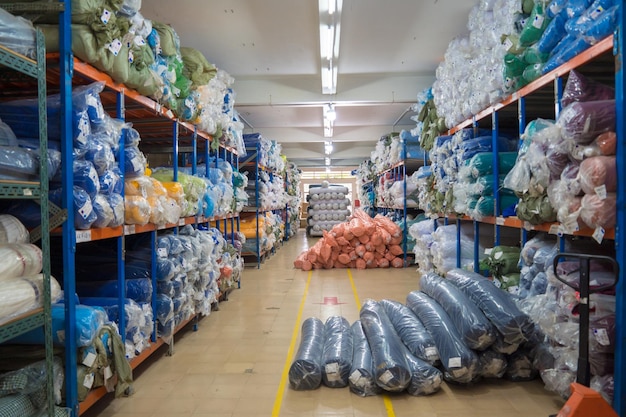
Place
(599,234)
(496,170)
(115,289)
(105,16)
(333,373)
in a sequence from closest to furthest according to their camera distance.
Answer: (599,234)
(105,16)
(333,373)
(115,289)
(496,170)

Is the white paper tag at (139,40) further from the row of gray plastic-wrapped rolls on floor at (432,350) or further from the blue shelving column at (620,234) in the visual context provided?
the blue shelving column at (620,234)

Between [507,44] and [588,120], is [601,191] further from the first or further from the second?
[507,44]

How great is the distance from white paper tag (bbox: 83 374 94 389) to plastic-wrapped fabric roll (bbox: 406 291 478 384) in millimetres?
2581

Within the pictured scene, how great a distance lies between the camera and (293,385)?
11.7ft

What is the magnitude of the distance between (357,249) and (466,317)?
20.4 feet

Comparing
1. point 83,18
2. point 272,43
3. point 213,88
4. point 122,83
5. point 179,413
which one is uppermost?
point 272,43

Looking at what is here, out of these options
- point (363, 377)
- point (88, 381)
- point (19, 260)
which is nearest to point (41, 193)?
point (19, 260)

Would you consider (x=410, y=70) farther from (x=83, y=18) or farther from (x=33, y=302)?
(x=33, y=302)

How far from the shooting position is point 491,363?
11.3ft

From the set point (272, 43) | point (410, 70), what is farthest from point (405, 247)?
point (272, 43)

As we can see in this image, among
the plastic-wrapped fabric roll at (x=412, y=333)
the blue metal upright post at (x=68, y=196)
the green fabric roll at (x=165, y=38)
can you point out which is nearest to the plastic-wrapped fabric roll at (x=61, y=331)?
the blue metal upright post at (x=68, y=196)

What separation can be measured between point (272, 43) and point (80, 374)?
589 centimetres

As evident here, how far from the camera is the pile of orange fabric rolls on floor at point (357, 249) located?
381 inches

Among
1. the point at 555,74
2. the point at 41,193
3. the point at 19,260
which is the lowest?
the point at 19,260
